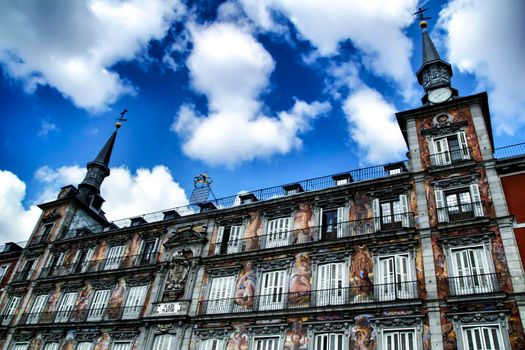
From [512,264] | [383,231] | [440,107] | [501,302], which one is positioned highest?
[440,107]

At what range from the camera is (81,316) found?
3102 centimetres

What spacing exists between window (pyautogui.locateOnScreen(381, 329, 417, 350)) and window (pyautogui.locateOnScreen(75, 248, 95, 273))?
76.8ft

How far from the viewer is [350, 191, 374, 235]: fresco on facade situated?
25.0 m

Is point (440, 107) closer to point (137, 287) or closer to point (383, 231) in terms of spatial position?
point (383, 231)

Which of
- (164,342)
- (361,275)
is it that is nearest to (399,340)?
(361,275)

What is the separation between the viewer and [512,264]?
20.1m

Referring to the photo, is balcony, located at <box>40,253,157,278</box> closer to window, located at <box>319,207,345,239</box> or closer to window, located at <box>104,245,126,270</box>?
window, located at <box>104,245,126,270</box>

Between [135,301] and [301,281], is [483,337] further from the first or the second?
[135,301]

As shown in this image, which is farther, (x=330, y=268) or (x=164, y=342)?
(x=164, y=342)

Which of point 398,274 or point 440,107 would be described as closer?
point 398,274

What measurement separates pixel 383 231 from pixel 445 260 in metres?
3.47

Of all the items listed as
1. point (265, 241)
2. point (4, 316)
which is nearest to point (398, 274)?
point (265, 241)

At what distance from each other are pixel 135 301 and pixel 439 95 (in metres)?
23.7

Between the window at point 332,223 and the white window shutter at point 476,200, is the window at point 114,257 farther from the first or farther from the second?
the white window shutter at point 476,200
